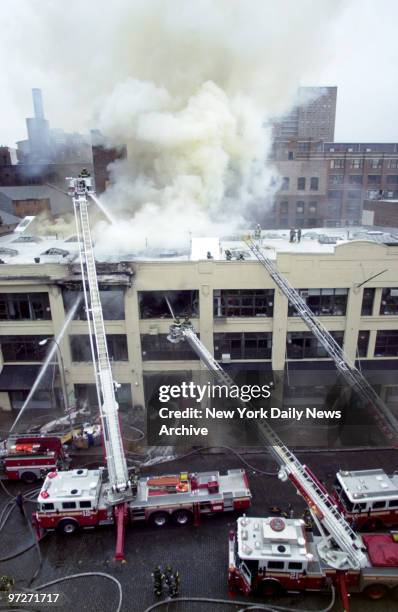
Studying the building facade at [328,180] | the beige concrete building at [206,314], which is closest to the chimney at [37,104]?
the building facade at [328,180]

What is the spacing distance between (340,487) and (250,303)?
8668mm

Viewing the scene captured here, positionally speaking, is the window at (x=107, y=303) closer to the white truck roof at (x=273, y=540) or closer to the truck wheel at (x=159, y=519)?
the truck wheel at (x=159, y=519)

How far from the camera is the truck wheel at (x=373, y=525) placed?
12920 mm

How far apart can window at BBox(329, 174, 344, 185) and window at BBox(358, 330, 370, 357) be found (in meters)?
36.1

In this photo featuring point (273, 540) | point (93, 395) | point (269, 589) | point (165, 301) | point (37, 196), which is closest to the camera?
point (273, 540)

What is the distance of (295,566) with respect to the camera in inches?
423

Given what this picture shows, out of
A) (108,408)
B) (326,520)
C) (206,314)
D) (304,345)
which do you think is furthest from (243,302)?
(326,520)

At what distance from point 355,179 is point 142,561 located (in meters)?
49.6

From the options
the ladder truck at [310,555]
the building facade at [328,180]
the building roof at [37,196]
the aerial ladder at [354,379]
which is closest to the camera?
the ladder truck at [310,555]

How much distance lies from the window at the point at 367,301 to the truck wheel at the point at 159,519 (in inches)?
486

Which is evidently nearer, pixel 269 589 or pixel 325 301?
pixel 269 589

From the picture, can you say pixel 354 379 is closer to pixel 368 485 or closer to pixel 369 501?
pixel 368 485

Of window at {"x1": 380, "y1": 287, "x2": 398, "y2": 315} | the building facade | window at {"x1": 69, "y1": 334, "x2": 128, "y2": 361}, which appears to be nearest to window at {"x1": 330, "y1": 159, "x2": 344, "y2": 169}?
the building facade

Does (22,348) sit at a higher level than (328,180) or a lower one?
lower
